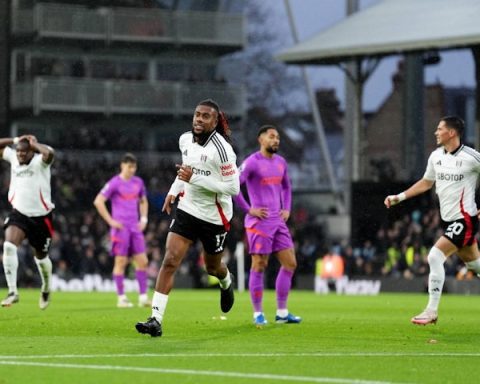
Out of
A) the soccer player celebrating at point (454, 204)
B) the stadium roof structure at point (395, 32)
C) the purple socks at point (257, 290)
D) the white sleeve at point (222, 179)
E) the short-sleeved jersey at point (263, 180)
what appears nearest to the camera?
the white sleeve at point (222, 179)

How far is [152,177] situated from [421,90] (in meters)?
11.2

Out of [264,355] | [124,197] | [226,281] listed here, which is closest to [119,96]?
[124,197]

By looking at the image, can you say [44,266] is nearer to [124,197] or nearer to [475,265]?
[124,197]

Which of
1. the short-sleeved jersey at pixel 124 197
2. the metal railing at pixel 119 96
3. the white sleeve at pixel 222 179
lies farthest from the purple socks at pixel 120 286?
the metal railing at pixel 119 96

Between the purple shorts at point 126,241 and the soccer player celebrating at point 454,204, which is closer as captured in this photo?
the soccer player celebrating at point 454,204

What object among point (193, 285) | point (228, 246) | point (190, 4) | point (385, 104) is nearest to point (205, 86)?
point (190, 4)

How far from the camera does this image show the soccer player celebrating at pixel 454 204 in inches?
655

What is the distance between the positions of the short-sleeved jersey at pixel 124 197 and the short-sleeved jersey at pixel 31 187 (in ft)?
13.5

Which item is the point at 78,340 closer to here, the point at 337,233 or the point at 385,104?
the point at 337,233

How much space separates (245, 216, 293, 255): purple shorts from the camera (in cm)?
1783

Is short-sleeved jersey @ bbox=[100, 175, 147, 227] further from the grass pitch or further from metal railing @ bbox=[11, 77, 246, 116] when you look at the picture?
metal railing @ bbox=[11, 77, 246, 116]

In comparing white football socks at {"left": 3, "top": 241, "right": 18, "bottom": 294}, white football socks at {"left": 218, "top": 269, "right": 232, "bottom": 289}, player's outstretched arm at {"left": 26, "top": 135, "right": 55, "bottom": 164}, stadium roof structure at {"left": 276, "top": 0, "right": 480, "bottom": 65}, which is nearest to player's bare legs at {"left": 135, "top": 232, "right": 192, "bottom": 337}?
white football socks at {"left": 218, "top": 269, "right": 232, "bottom": 289}

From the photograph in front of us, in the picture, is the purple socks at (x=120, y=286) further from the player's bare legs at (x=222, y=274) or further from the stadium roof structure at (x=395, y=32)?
the stadium roof structure at (x=395, y=32)

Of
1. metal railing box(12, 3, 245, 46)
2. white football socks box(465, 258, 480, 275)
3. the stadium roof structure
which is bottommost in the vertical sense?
white football socks box(465, 258, 480, 275)
